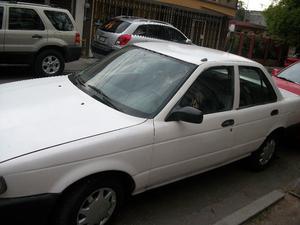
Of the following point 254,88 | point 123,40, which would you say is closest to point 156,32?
point 123,40

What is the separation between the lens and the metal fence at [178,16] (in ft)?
58.1

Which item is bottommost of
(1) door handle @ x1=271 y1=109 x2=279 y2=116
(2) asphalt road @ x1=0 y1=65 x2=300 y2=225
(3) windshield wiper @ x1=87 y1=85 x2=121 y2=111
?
(2) asphalt road @ x1=0 y1=65 x2=300 y2=225

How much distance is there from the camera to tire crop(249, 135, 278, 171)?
5.59 metres

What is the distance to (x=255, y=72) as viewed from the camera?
528cm

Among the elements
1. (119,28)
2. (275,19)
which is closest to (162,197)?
(119,28)

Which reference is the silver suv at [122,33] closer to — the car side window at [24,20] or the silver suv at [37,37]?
the silver suv at [37,37]

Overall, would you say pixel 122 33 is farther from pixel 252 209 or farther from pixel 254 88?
pixel 252 209

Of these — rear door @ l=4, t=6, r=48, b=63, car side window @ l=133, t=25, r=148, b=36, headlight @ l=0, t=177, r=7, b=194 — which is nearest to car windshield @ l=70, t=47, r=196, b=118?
headlight @ l=0, t=177, r=7, b=194

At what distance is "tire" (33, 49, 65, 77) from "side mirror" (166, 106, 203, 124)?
735 cm

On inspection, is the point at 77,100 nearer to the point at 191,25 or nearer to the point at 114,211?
the point at 114,211

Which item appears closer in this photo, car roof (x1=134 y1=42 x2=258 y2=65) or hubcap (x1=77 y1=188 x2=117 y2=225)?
hubcap (x1=77 y1=188 x2=117 y2=225)

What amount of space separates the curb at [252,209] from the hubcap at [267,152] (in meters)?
0.73

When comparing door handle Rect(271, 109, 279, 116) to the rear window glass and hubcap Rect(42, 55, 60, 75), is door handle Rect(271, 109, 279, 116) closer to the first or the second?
hubcap Rect(42, 55, 60, 75)

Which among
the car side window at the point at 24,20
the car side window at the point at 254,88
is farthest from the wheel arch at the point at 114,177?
the car side window at the point at 24,20
